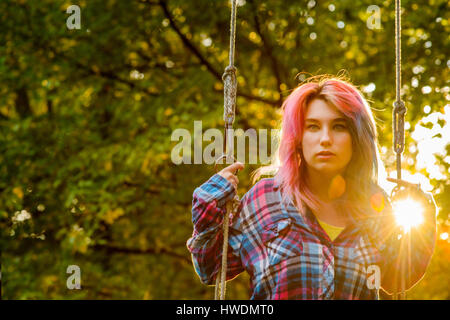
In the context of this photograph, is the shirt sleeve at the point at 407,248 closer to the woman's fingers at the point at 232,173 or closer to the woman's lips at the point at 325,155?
the woman's lips at the point at 325,155

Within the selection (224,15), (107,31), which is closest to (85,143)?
(107,31)

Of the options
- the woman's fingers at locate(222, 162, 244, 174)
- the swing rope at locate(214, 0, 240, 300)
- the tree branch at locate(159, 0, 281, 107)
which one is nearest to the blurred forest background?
the tree branch at locate(159, 0, 281, 107)

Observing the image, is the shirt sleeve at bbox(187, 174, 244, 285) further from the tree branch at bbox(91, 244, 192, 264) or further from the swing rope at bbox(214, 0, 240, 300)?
the tree branch at bbox(91, 244, 192, 264)

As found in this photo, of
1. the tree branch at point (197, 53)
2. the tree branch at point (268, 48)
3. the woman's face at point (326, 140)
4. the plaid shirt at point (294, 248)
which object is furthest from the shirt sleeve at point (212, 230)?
the tree branch at point (197, 53)

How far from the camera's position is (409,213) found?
1784 millimetres

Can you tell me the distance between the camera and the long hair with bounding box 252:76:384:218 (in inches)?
71.2

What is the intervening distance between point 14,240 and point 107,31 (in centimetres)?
201

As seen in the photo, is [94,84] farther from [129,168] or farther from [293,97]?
[293,97]

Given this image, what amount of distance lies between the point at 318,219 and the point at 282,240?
17 centimetres

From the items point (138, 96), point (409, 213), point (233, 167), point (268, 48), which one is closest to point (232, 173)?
point (233, 167)

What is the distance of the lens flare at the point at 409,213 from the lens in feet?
5.76

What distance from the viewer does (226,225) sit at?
69.1 inches

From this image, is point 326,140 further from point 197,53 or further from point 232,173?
point 197,53

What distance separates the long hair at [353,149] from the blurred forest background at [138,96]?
7.30 feet
